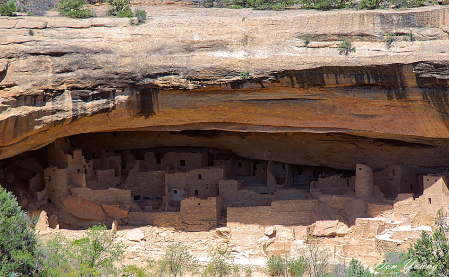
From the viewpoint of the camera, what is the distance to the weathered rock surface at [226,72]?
13.8 meters

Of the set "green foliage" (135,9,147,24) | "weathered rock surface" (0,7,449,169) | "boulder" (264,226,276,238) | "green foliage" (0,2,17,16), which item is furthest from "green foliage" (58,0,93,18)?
"boulder" (264,226,276,238)

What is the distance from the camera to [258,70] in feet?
46.8

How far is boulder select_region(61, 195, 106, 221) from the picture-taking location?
55.5 feet

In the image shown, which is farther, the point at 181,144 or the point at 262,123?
the point at 181,144

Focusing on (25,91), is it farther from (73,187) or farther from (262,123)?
(262,123)

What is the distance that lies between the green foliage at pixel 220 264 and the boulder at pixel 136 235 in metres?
2.38

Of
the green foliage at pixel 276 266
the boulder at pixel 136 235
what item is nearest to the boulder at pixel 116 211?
the boulder at pixel 136 235

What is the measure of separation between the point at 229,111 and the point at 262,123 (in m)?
1.25

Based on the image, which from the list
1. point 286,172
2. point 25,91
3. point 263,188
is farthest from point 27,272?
point 286,172

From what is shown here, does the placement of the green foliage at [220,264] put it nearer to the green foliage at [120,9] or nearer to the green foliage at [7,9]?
the green foliage at [120,9]

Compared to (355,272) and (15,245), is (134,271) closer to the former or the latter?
(15,245)

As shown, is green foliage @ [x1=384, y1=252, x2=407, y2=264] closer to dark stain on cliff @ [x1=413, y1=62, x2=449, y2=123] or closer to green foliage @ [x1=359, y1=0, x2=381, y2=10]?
dark stain on cliff @ [x1=413, y1=62, x2=449, y2=123]

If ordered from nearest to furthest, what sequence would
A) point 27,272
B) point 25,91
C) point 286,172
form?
point 27,272 → point 25,91 → point 286,172

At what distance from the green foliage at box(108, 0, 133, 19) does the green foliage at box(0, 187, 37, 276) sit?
6.78 metres
